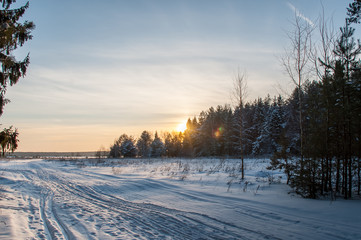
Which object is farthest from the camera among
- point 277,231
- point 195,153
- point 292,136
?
point 195,153

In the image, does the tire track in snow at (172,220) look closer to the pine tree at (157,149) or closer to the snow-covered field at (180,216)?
the snow-covered field at (180,216)

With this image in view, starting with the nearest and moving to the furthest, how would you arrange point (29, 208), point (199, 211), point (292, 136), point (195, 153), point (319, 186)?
point (199, 211)
point (29, 208)
point (319, 186)
point (292, 136)
point (195, 153)

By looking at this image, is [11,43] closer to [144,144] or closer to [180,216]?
[180,216]

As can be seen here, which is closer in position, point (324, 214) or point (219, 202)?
point (324, 214)

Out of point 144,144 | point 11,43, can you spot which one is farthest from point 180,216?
point 144,144

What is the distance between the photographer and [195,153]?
200 ft

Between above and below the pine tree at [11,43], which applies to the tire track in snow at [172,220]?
below

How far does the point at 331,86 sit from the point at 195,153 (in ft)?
176

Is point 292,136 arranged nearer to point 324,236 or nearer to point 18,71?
point 324,236

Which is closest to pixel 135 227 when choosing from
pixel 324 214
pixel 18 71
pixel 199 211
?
pixel 199 211

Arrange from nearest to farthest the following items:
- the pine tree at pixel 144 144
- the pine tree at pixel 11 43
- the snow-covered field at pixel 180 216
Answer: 1. the snow-covered field at pixel 180 216
2. the pine tree at pixel 11 43
3. the pine tree at pixel 144 144

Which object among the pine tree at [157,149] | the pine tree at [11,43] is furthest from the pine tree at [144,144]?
the pine tree at [11,43]

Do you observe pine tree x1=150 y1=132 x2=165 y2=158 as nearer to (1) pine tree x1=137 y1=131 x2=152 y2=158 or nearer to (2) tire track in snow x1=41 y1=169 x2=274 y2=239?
(1) pine tree x1=137 y1=131 x2=152 y2=158

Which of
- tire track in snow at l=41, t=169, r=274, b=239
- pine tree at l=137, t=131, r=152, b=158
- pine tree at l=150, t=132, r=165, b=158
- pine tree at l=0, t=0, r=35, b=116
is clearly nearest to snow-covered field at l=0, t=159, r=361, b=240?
tire track in snow at l=41, t=169, r=274, b=239
